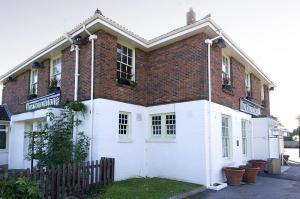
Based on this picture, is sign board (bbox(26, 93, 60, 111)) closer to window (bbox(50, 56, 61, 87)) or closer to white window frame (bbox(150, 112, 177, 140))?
window (bbox(50, 56, 61, 87))

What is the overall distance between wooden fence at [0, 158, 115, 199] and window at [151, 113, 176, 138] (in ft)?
10.3

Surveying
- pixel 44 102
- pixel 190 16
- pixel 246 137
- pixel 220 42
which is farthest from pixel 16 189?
pixel 246 137

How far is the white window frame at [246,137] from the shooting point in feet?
50.1

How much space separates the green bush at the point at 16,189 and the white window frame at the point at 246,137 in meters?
11.5

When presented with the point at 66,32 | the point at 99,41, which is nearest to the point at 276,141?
the point at 99,41

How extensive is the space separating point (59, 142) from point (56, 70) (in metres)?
4.81

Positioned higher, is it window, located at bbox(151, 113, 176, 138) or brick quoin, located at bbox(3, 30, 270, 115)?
brick quoin, located at bbox(3, 30, 270, 115)

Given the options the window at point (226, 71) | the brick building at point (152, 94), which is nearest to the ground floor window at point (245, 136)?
the brick building at point (152, 94)

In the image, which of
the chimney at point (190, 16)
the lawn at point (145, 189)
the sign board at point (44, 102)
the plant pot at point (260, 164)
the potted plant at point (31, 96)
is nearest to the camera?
the lawn at point (145, 189)

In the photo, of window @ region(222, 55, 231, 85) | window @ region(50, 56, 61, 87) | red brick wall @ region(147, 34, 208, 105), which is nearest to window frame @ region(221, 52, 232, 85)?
window @ region(222, 55, 231, 85)

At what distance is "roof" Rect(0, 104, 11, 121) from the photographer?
1655 cm

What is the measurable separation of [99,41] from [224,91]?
609 cm

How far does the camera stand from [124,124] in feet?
39.2

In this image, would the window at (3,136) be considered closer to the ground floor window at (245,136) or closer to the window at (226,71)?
the window at (226,71)
